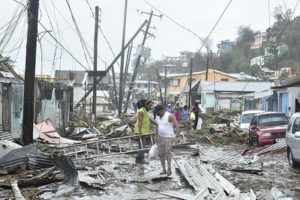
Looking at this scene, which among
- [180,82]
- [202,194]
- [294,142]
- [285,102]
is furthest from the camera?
[180,82]

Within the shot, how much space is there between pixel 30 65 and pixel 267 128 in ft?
35.3

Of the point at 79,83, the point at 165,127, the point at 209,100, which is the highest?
the point at 79,83

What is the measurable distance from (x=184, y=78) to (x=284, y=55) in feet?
60.1

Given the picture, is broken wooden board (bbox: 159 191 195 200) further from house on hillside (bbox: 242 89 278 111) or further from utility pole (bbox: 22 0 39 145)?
house on hillside (bbox: 242 89 278 111)

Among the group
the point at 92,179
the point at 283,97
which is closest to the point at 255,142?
the point at 92,179

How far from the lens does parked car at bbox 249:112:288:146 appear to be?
19.2 meters

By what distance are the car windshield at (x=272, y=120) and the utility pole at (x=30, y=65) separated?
1077 cm

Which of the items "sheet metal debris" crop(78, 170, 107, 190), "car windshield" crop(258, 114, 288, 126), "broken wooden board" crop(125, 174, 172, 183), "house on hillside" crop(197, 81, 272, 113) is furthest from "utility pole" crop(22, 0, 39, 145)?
"house on hillside" crop(197, 81, 272, 113)

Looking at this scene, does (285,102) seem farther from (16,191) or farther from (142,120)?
(16,191)

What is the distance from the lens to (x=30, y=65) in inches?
519

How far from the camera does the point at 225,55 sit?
97250 millimetres

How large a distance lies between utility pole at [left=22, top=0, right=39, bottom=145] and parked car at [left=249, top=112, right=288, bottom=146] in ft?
32.8

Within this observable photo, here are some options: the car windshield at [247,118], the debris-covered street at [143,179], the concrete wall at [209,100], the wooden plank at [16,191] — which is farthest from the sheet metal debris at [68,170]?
the concrete wall at [209,100]

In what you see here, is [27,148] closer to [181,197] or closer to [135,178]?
[135,178]
